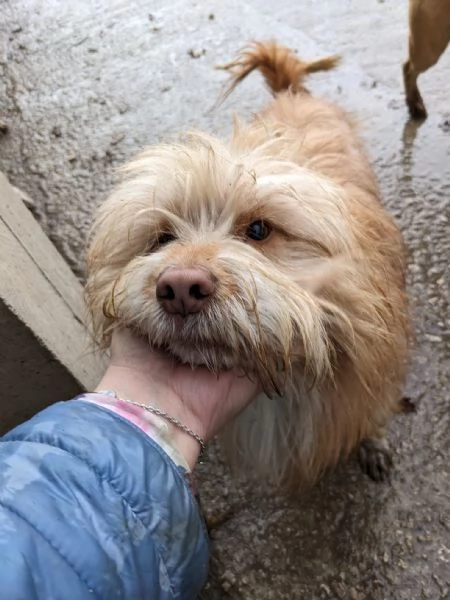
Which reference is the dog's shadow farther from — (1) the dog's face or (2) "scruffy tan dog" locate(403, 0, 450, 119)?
(2) "scruffy tan dog" locate(403, 0, 450, 119)

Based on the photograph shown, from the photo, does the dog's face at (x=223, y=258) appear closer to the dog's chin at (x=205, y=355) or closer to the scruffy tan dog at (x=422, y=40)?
the dog's chin at (x=205, y=355)

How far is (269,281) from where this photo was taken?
1.61m

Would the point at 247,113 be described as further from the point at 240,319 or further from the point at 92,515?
the point at 92,515

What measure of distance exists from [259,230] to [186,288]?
0.37 metres

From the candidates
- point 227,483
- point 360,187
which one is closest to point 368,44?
point 360,187

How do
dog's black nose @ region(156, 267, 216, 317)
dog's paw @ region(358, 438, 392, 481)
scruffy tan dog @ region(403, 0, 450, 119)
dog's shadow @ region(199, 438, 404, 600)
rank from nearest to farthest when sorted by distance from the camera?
dog's black nose @ region(156, 267, 216, 317) < dog's shadow @ region(199, 438, 404, 600) < dog's paw @ region(358, 438, 392, 481) < scruffy tan dog @ region(403, 0, 450, 119)

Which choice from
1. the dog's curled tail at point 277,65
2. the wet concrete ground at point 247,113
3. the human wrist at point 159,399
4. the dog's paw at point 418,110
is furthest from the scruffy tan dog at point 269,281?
the dog's paw at point 418,110

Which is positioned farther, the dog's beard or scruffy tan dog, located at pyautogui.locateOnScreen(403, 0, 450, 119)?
scruffy tan dog, located at pyautogui.locateOnScreen(403, 0, 450, 119)

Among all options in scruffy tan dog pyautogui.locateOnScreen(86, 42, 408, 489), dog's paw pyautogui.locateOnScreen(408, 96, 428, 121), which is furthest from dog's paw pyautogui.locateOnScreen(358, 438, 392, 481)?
dog's paw pyautogui.locateOnScreen(408, 96, 428, 121)

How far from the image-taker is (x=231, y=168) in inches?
71.1

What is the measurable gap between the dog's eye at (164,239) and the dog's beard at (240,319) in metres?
0.18

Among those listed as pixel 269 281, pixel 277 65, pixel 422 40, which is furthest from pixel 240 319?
pixel 422 40

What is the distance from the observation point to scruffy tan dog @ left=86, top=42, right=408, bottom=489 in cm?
159

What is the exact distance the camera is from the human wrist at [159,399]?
1.60 metres
